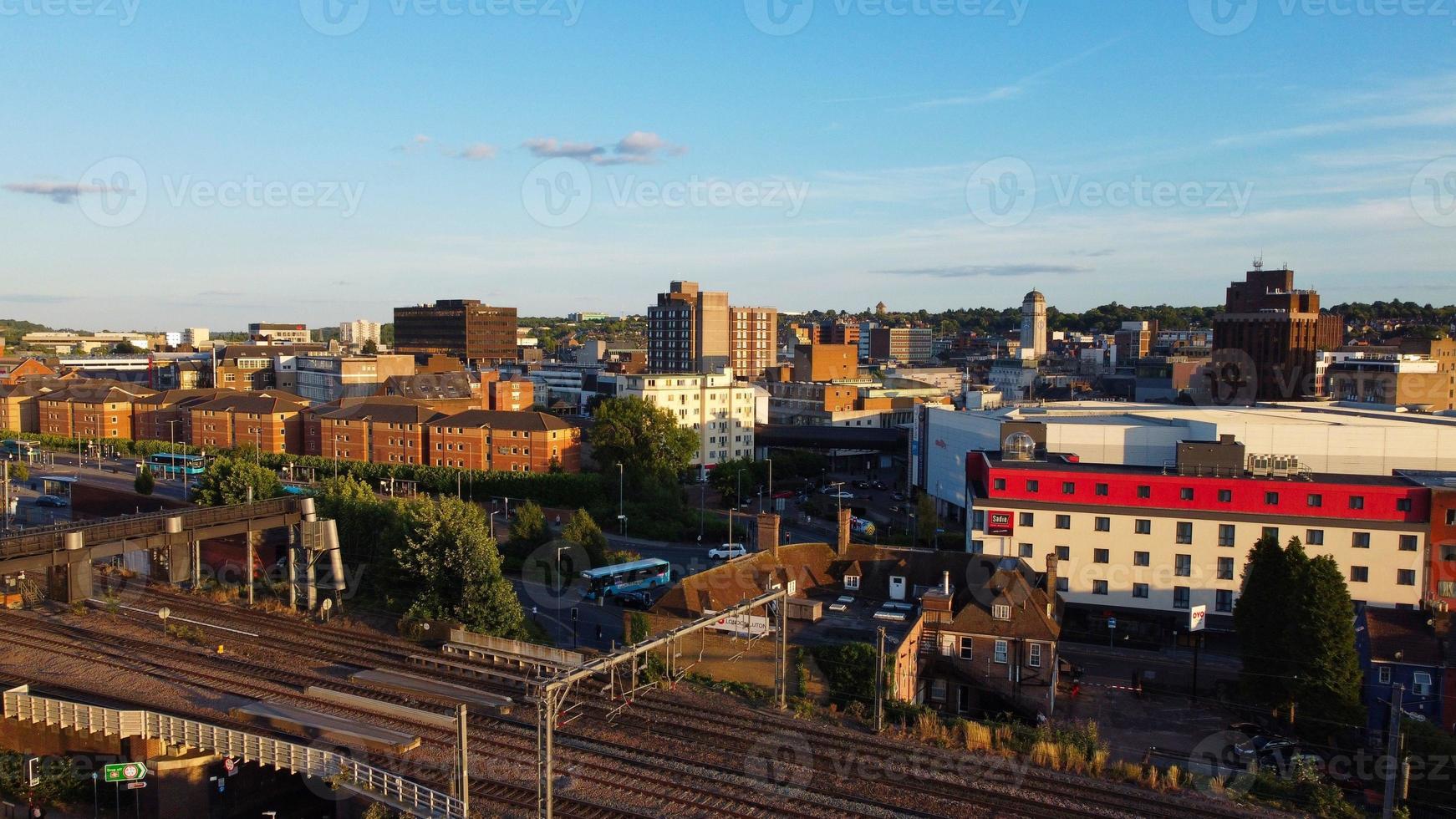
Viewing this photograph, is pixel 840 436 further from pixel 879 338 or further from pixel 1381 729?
pixel 879 338

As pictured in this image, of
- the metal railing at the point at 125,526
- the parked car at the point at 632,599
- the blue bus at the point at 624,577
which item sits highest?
the metal railing at the point at 125,526

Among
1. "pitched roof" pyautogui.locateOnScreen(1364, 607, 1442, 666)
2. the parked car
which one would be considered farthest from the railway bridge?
"pitched roof" pyautogui.locateOnScreen(1364, 607, 1442, 666)

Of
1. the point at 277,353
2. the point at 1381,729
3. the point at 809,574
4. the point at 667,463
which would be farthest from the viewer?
the point at 277,353

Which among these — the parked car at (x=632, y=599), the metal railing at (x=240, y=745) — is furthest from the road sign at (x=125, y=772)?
the parked car at (x=632, y=599)

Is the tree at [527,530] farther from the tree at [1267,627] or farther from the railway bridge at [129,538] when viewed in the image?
the tree at [1267,627]

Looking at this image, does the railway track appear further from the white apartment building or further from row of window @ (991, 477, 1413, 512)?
the white apartment building

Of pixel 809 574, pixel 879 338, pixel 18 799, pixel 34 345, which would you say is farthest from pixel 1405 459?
pixel 34 345

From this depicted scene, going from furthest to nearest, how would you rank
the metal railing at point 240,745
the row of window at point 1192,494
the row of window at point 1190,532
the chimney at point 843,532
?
the row of window at point 1192,494 < the row of window at point 1190,532 < the chimney at point 843,532 < the metal railing at point 240,745
